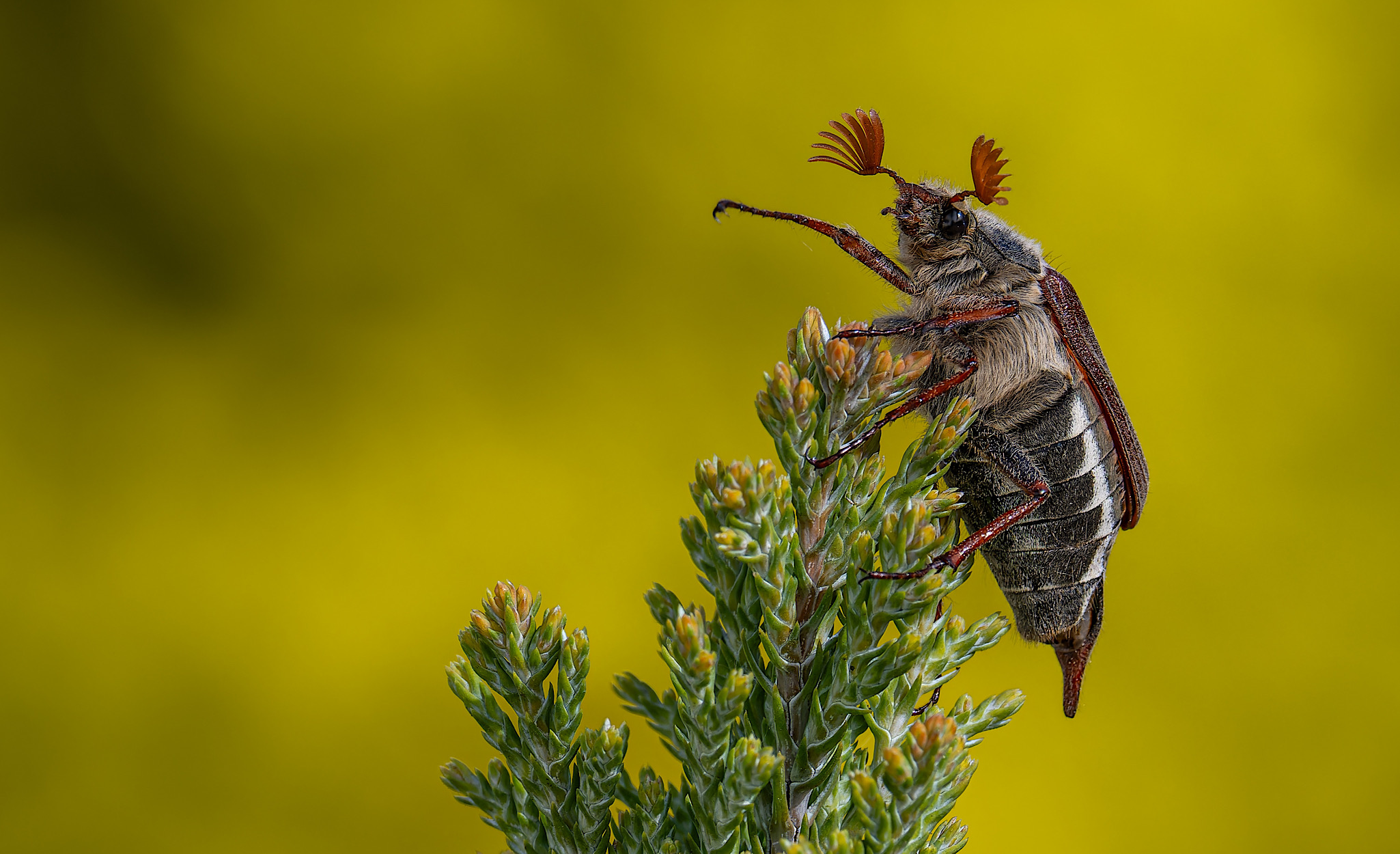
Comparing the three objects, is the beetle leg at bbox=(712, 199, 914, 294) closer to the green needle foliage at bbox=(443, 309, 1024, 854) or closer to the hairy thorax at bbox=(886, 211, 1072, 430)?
the hairy thorax at bbox=(886, 211, 1072, 430)

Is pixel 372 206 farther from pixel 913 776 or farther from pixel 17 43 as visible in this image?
pixel 913 776

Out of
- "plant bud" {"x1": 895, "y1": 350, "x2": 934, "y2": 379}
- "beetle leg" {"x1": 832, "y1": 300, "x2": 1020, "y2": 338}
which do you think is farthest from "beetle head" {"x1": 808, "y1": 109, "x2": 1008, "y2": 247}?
"plant bud" {"x1": 895, "y1": 350, "x2": 934, "y2": 379}

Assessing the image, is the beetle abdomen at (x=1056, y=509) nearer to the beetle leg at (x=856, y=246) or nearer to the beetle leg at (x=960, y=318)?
the beetle leg at (x=960, y=318)

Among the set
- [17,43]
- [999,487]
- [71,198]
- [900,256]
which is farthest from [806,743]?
[17,43]

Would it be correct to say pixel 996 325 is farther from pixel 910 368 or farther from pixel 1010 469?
pixel 910 368

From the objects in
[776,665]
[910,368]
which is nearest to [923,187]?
[910,368]

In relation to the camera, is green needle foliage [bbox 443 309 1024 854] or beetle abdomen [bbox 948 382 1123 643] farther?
beetle abdomen [bbox 948 382 1123 643]

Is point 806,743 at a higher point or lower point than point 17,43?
lower
